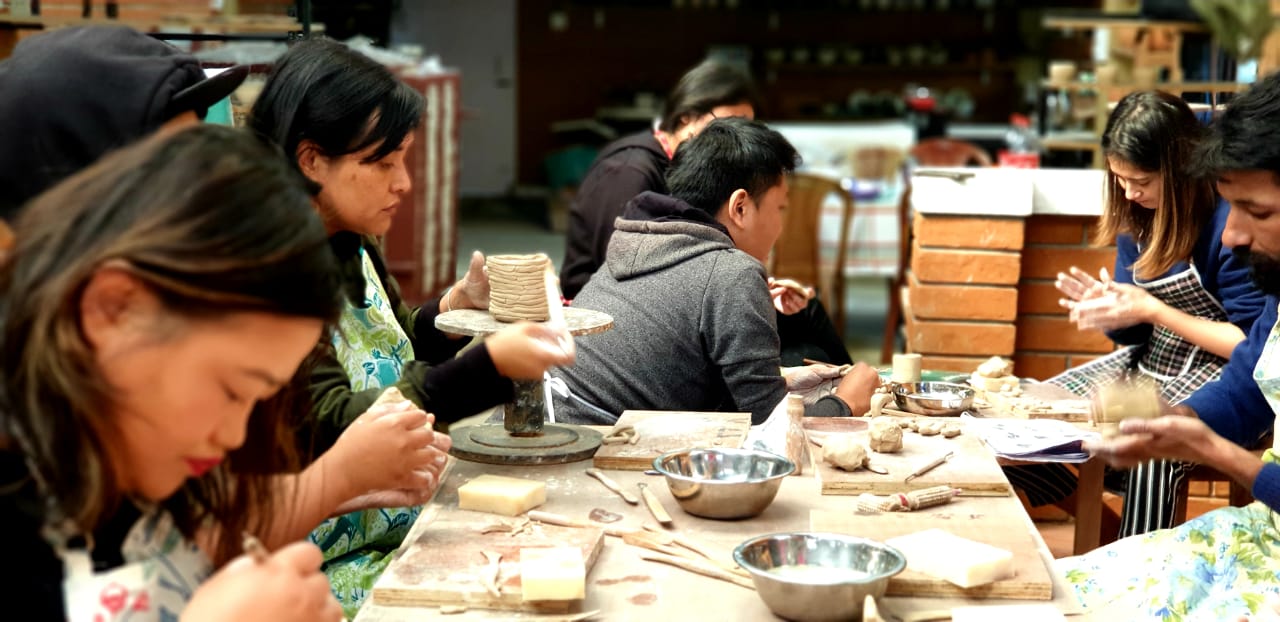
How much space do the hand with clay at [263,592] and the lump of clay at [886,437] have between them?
4.25 ft

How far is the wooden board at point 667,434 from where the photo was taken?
2465 mm

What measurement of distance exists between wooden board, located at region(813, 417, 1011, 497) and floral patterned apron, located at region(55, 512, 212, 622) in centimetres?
111

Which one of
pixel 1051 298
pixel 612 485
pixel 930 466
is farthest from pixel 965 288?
pixel 612 485

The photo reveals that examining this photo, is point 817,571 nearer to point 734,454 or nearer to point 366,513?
point 734,454

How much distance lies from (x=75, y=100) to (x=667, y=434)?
4.15 ft

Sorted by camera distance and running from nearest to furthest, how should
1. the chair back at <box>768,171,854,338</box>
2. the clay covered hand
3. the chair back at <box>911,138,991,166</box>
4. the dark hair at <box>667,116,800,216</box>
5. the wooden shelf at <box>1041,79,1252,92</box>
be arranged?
1. the clay covered hand
2. the dark hair at <box>667,116,800,216</box>
3. the wooden shelf at <box>1041,79,1252,92</box>
4. the chair back at <box>768,171,854,338</box>
5. the chair back at <box>911,138,991,166</box>

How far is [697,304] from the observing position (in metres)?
3.01

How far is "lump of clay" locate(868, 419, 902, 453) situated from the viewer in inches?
97.0

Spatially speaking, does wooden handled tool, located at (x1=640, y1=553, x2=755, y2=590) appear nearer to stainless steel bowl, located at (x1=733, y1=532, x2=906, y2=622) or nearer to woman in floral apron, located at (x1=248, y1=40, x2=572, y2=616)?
stainless steel bowl, located at (x1=733, y1=532, x2=906, y2=622)

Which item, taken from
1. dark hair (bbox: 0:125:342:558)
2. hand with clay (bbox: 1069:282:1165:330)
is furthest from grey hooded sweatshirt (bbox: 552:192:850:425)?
dark hair (bbox: 0:125:342:558)

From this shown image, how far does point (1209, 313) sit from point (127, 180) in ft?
10.4

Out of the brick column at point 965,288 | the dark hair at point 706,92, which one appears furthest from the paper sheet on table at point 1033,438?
the dark hair at point 706,92

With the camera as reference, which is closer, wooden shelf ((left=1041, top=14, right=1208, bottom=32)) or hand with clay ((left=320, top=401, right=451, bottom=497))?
hand with clay ((left=320, top=401, right=451, bottom=497))

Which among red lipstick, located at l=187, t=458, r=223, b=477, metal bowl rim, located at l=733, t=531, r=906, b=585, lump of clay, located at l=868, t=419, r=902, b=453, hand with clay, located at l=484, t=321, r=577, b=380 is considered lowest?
lump of clay, located at l=868, t=419, r=902, b=453
